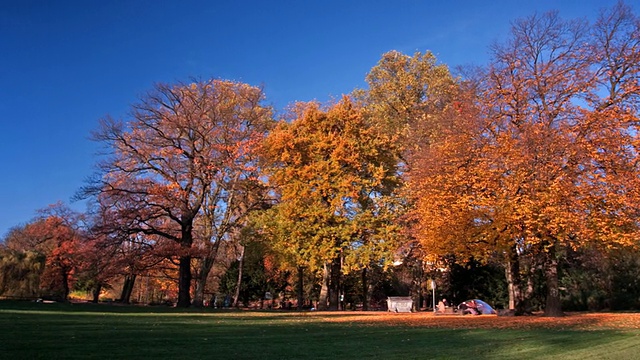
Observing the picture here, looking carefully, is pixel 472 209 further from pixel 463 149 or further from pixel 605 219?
pixel 605 219

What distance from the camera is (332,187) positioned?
1178 inches

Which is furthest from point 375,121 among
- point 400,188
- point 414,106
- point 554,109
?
point 554,109

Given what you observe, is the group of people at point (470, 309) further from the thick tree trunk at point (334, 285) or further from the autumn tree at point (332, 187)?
the thick tree trunk at point (334, 285)

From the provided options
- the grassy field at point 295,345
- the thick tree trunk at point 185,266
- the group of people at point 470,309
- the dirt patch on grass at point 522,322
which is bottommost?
the group of people at point 470,309

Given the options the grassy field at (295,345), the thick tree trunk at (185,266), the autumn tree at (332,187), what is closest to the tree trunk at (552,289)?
the autumn tree at (332,187)

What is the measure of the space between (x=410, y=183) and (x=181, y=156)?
15933 mm

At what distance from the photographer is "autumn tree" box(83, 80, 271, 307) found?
31.2 meters

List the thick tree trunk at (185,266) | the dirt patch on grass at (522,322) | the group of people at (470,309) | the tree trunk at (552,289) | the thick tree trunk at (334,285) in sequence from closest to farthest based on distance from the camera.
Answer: the dirt patch on grass at (522,322) < the tree trunk at (552,289) < the group of people at (470,309) < the thick tree trunk at (334,285) < the thick tree trunk at (185,266)

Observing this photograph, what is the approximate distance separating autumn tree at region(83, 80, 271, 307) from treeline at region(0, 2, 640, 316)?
115mm

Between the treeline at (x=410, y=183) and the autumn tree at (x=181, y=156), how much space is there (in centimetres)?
12

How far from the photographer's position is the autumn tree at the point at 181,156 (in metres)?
31.2

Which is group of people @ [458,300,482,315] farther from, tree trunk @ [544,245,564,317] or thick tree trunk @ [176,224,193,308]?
thick tree trunk @ [176,224,193,308]

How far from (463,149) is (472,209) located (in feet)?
12.1

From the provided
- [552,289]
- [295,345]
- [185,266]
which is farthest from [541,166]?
[185,266]
